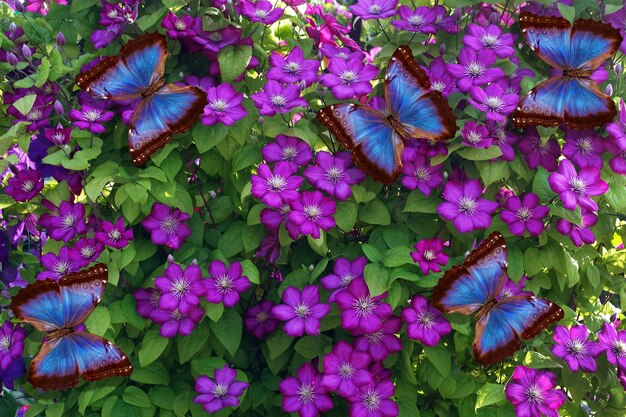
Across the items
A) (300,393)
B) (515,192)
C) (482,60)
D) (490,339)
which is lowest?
(300,393)

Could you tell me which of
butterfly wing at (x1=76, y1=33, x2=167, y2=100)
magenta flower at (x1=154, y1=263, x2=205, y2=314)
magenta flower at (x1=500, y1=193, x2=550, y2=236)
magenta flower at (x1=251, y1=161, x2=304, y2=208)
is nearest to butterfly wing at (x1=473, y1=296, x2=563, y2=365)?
magenta flower at (x1=500, y1=193, x2=550, y2=236)

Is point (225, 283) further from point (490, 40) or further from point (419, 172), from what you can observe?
point (490, 40)

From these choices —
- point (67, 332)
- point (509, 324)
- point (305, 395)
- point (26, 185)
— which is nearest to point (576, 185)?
point (509, 324)

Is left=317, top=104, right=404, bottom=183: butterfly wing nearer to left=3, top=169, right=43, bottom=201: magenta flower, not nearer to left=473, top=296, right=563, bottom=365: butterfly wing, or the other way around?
left=473, top=296, right=563, bottom=365: butterfly wing

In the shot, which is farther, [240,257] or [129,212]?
[240,257]

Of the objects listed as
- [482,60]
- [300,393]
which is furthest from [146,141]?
[482,60]

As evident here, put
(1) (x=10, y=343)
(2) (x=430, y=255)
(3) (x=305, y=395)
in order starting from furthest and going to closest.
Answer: (1) (x=10, y=343) < (3) (x=305, y=395) < (2) (x=430, y=255)

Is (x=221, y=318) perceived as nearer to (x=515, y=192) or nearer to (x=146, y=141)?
(x=146, y=141)
